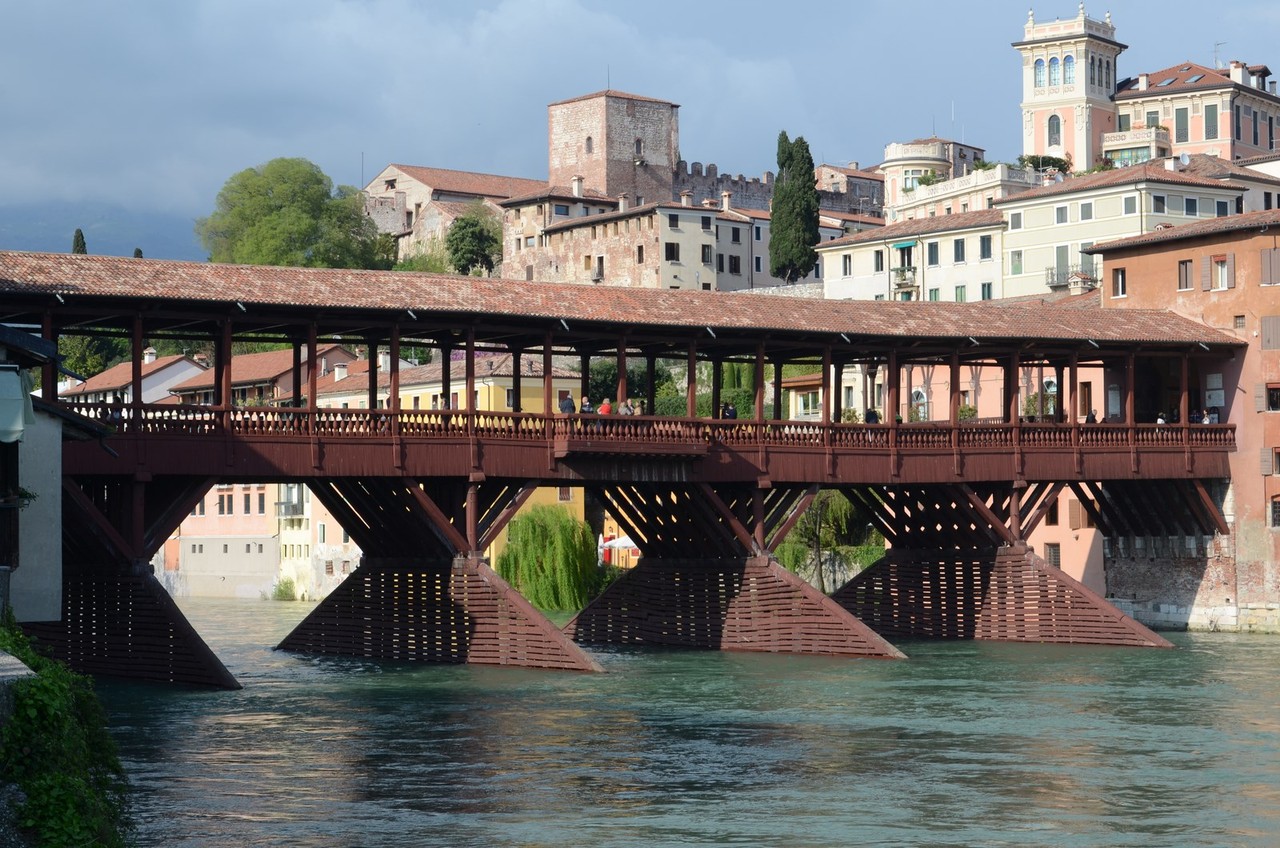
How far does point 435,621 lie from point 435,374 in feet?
102

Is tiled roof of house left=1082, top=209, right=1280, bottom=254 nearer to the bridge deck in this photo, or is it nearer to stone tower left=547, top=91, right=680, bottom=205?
the bridge deck

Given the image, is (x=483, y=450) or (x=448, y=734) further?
(x=483, y=450)

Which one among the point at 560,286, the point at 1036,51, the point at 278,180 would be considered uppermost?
the point at 1036,51

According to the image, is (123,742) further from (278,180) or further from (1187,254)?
(278,180)

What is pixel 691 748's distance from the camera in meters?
27.6

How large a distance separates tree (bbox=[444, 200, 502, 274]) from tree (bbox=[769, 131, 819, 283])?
22.2 m

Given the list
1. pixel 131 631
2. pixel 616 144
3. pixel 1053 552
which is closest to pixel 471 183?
pixel 616 144

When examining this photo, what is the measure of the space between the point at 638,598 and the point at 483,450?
7955mm

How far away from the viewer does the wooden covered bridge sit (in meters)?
34.4

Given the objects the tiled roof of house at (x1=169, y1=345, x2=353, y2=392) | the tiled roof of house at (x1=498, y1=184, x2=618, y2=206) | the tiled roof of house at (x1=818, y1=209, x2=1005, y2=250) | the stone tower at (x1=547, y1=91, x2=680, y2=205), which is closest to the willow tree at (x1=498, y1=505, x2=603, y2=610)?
the tiled roof of house at (x1=169, y1=345, x2=353, y2=392)

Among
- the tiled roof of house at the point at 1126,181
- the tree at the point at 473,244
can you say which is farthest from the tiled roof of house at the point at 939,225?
the tree at the point at 473,244

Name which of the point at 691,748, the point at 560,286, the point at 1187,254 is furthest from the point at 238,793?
the point at 1187,254

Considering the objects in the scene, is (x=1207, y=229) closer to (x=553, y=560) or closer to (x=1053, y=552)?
(x=1053, y=552)

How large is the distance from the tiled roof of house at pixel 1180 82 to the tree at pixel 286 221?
151ft
